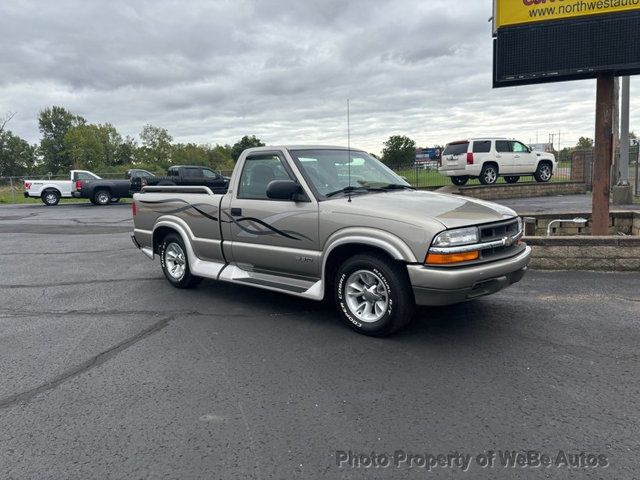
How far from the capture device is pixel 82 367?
4238 mm

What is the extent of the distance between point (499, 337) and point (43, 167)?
364 feet

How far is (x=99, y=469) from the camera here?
2.79m

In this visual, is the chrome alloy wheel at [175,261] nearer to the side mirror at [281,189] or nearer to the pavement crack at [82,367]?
the pavement crack at [82,367]

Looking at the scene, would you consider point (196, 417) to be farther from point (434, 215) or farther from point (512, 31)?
point (512, 31)

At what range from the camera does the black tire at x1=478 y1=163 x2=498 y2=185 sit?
20656 millimetres

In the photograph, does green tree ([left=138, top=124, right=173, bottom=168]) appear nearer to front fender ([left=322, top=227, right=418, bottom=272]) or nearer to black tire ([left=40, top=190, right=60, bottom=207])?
black tire ([left=40, top=190, right=60, bottom=207])

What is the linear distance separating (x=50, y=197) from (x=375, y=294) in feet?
86.2

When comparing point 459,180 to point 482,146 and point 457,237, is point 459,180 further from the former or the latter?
point 457,237

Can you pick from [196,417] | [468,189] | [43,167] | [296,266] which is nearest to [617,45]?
[296,266]

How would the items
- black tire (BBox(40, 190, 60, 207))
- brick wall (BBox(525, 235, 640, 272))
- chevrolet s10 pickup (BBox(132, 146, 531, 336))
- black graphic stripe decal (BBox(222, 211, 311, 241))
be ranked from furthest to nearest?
black tire (BBox(40, 190, 60, 207)) → brick wall (BBox(525, 235, 640, 272)) → black graphic stripe decal (BBox(222, 211, 311, 241)) → chevrolet s10 pickup (BBox(132, 146, 531, 336))

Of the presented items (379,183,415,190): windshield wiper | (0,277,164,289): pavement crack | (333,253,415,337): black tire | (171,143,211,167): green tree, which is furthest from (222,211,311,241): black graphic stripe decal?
(171,143,211,167): green tree

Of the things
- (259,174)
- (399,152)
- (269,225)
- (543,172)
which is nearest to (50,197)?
(399,152)

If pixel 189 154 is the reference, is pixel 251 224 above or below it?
below

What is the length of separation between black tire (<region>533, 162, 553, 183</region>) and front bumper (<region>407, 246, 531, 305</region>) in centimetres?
1940
